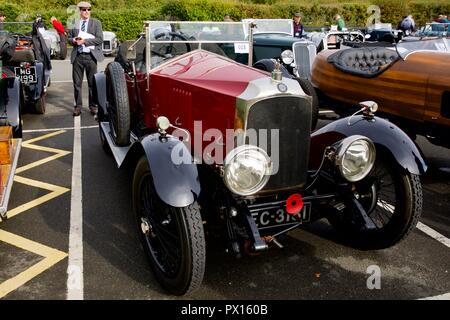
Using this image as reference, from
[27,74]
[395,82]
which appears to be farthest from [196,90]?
[27,74]

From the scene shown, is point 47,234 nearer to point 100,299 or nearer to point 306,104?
point 100,299

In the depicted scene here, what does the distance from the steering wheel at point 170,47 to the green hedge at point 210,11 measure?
38.4ft

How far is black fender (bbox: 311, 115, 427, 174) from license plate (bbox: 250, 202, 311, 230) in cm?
60

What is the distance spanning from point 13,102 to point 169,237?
11.0 ft

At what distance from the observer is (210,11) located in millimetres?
Answer: 20484

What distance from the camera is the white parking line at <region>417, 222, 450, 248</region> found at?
335 centimetres

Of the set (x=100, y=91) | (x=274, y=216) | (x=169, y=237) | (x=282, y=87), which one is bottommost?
(x=169, y=237)

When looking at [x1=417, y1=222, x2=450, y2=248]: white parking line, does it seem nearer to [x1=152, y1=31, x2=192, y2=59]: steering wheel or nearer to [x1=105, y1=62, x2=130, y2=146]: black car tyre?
[x1=152, y1=31, x2=192, y2=59]: steering wheel

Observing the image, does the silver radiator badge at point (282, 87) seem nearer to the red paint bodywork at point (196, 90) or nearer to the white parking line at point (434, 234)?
the red paint bodywork at point (196, 90)

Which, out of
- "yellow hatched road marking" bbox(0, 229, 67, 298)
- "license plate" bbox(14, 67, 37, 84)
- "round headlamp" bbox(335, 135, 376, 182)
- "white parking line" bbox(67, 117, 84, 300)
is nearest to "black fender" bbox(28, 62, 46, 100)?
"license plate" bbox(14, 67, 37, 84)

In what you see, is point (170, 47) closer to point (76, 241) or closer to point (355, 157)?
point (76, 241)

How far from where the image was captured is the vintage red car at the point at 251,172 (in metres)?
2.51

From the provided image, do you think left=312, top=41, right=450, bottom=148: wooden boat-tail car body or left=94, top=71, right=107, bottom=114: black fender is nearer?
left=312, top=41, right=450, bottom=148: wooden boat-tail car body
